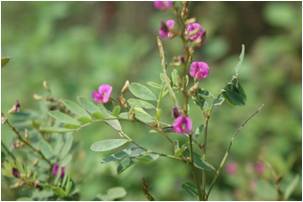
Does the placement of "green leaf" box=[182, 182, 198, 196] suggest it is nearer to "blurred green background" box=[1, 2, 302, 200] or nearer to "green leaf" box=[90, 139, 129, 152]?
"green leaf" box=[90, 139, 129, 152]

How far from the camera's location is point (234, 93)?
3.61 feet

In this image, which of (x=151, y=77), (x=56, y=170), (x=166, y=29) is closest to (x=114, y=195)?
(x=56, y=170)

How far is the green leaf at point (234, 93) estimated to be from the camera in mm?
1084

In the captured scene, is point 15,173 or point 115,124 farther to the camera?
point 15,173

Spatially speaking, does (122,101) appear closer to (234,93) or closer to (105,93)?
(105,93)

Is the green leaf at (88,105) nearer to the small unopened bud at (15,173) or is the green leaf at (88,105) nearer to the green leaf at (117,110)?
the green leaf at (117,110)

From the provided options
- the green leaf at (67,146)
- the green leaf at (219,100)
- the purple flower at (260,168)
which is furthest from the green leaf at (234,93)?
the purple flower at (260,168)

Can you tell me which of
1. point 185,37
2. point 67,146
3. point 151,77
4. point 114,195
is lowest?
point 114,195

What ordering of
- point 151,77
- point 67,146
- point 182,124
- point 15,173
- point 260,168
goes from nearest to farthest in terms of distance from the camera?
point 182,124, point 15,173, point 67,146, point 260,168, point 151,77

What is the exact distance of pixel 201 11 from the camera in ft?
13.4

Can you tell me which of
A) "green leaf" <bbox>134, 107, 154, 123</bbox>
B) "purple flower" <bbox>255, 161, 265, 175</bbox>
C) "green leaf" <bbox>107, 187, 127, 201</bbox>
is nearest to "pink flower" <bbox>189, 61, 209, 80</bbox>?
"green leaf" <bbox>134, 107, 154, 123</bbox>

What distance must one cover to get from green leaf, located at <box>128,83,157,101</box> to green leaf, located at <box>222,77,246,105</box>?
0.42 ft

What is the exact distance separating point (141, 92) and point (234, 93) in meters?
0.16

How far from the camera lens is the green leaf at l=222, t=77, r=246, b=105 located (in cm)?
108
